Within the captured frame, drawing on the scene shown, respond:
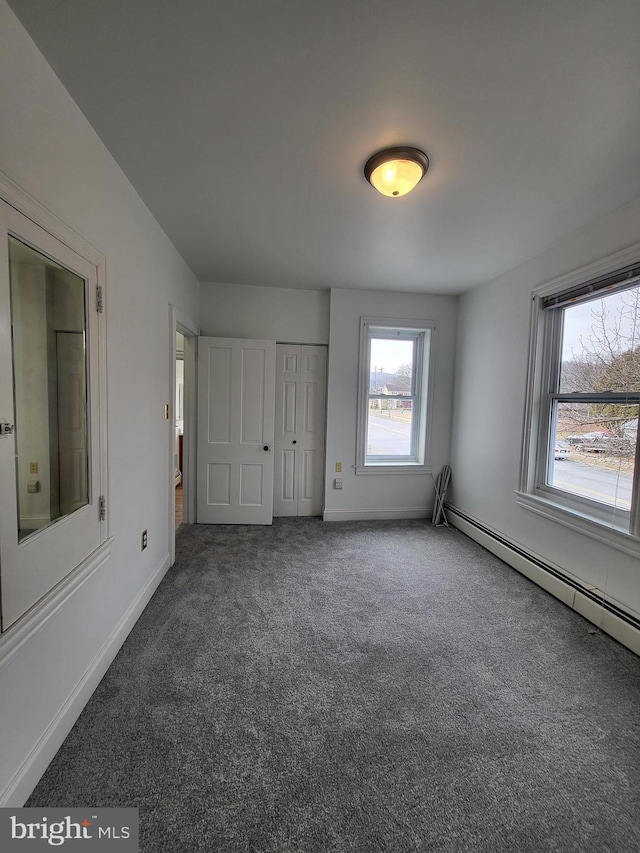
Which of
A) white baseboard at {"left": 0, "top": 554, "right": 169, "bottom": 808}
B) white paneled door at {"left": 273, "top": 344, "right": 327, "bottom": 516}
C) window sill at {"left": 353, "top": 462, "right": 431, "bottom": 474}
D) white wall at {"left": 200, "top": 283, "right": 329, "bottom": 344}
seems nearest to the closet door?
white baseboard at {"left": 0, "top": 554, "right": 169, "bottom": 808}

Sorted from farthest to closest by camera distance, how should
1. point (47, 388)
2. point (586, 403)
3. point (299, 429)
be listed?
point (299, 429) < point (586, 403) < point (47, 388)

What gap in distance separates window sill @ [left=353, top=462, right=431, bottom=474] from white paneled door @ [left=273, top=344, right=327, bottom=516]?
0.48 meters

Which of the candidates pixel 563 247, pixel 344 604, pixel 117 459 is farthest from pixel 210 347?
pixel 563 247

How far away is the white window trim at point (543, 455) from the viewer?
2230 mm

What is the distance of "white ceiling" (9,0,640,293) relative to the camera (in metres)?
1.16

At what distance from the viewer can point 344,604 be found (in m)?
2.47

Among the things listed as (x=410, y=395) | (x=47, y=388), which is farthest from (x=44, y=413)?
(x=410, y=395)

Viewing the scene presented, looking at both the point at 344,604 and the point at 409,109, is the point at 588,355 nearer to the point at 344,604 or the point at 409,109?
the point at 409,109

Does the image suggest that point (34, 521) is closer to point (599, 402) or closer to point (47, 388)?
point (47, 388)

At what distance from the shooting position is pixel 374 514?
165 inches

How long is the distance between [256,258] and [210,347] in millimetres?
1050

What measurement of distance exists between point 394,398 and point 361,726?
10.6 ft

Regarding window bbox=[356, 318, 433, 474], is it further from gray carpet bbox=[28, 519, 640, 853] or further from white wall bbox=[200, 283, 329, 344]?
gray carpet bbox=[28, 519, 640, 853]

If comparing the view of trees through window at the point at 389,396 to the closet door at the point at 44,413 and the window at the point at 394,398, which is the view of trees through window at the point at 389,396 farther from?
the closet door at the point at 44,413
